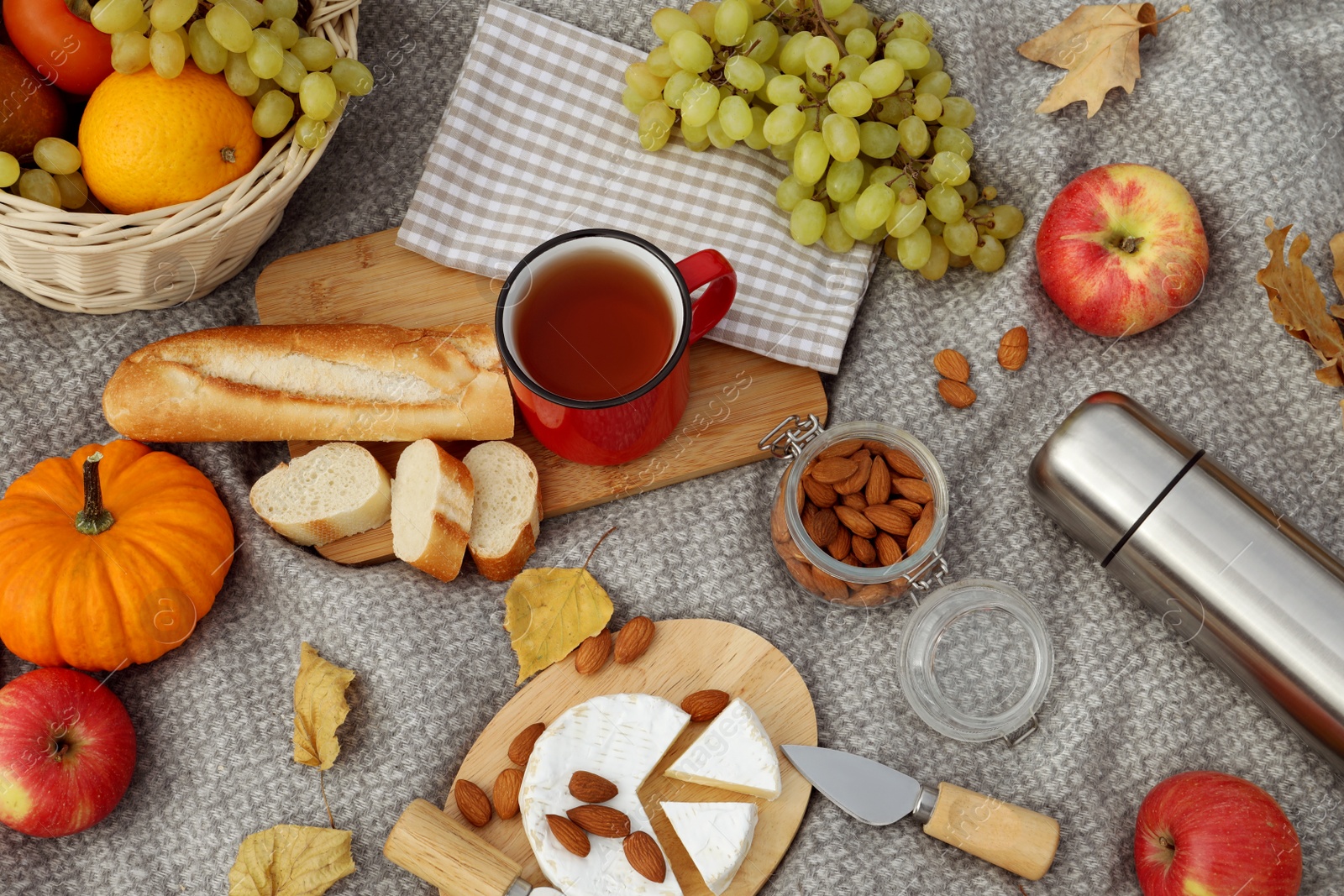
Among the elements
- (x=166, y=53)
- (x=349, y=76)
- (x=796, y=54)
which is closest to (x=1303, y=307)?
(x=796, y=54)

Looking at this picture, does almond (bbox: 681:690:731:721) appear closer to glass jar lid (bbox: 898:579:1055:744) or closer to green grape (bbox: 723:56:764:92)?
glass jar lid (bbox: 898:579:1055:744)

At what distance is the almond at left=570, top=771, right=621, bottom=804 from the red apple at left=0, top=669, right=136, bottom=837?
36cm

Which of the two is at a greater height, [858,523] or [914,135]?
[914,135]

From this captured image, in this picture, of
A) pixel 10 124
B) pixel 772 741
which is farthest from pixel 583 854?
pixel 10 124

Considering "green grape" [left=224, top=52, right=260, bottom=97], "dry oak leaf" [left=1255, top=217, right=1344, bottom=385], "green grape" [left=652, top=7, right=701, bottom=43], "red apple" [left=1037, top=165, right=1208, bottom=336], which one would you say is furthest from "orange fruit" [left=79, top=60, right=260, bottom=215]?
"dry oak leaf" [left=1255, top=217, right=1344, bottom=385]

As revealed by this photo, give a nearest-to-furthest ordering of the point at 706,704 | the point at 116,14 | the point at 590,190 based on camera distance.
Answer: the point at 116,14
the point at 706,704
the point at 590,190

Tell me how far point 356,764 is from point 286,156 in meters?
0.48

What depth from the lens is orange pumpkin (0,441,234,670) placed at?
0.76 metres

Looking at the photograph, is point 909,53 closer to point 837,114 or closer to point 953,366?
point 837,114

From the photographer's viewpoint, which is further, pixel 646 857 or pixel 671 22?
pixel 671 22

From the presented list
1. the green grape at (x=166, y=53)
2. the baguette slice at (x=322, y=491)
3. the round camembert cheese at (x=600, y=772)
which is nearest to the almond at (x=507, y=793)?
the round camembert cheese at (x=600, y=772)

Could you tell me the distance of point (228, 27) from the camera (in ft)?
2.29

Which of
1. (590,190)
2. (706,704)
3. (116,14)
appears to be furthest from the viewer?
(590,190)

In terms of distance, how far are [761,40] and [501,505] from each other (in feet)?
1.45
